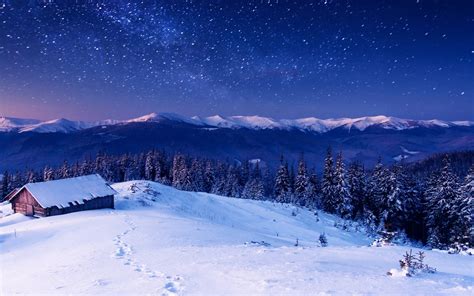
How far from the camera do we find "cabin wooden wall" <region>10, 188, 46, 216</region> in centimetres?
4295

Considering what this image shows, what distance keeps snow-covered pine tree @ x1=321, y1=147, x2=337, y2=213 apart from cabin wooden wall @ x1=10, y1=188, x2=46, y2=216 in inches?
1726

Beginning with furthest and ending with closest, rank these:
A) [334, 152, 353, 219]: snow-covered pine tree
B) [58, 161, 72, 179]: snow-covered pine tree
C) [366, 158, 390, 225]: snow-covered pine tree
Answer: [58, 161, 72, 179]: snow-covered pine tree → [334, 152, 353, 219]: snow-covered pine tree → [366, 158, 390, 225]: snow-covered pine tree

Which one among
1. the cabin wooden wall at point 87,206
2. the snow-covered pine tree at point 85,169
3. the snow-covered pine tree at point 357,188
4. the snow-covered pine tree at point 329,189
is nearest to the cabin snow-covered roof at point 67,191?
the cabin wooden wall at point 87,206

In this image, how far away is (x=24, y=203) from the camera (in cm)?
4512

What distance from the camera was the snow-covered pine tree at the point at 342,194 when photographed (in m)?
58.4

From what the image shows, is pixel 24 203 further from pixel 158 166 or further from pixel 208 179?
pixel 158 166

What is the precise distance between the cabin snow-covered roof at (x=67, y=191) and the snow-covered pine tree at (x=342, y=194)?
1423 inches

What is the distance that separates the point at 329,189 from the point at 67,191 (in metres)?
41.9

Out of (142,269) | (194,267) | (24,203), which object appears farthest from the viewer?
(24,203)

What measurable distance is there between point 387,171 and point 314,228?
21193mm

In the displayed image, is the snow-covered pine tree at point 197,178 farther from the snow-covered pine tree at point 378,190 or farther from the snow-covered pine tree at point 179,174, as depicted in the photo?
the snow-covered pine tree at point 378,190

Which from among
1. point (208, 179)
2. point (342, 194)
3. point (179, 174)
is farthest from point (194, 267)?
point (208, 179)

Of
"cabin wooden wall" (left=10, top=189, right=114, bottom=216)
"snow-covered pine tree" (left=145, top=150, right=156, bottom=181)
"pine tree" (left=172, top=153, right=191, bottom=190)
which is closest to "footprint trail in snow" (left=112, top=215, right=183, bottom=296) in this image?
"cabin wooden wall" (left=10, top=189, right=114, bottom=216)

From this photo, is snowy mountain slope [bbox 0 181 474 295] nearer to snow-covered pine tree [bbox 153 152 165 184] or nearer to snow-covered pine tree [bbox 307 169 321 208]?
snow-covered pine tree [bbox 307 169 321 208]
